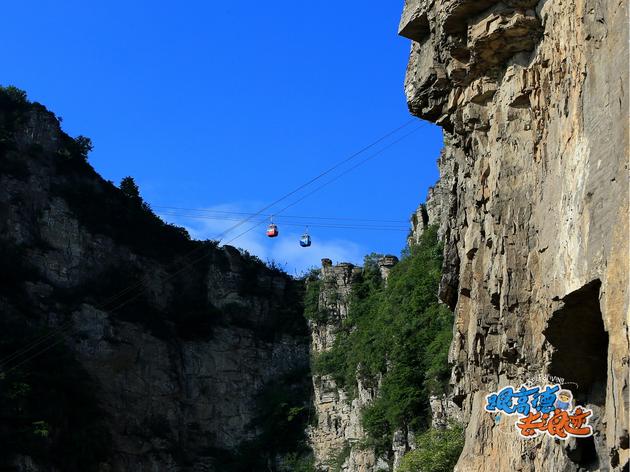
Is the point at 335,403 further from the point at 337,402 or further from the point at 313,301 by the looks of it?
the point at 313,301

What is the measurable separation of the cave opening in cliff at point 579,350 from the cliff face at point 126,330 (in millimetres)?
25864

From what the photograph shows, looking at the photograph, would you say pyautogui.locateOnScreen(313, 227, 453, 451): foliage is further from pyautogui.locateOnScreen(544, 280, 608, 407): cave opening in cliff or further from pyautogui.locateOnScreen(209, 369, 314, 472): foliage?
pyautogui.locateOnScreen(544, 280, 608, 407): cave opening in cliff

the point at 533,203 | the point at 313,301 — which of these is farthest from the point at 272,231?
the point at 533,203

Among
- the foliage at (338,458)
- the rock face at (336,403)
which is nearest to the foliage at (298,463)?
the rock face at (336,403)

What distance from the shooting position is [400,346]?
40.5 metres

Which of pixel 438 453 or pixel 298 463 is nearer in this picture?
pixel 438 453

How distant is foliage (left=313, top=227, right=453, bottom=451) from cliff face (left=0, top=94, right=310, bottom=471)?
95.9 inches

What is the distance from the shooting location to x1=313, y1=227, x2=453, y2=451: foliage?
3853 cm

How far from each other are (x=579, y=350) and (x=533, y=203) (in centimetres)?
232

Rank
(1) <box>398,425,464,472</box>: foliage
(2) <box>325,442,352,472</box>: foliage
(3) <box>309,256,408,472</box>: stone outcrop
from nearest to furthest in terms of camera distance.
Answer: (1) <box>398,425,464,472</box>: foliage < (3) <box>309,256,408,472</box>: stone outcrop < (2) <box>325,442,352,472</box>: foliage

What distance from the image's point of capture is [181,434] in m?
44.7

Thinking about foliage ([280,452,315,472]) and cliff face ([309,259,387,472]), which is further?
foliage ([280,452,315,472])

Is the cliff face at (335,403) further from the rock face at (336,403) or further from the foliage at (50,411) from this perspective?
the foliage at (50,411)

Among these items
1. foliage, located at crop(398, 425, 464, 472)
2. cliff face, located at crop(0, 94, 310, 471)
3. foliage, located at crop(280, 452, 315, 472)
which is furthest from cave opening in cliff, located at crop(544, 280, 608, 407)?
foliage, located at crop(280, 452, 315, 472)
